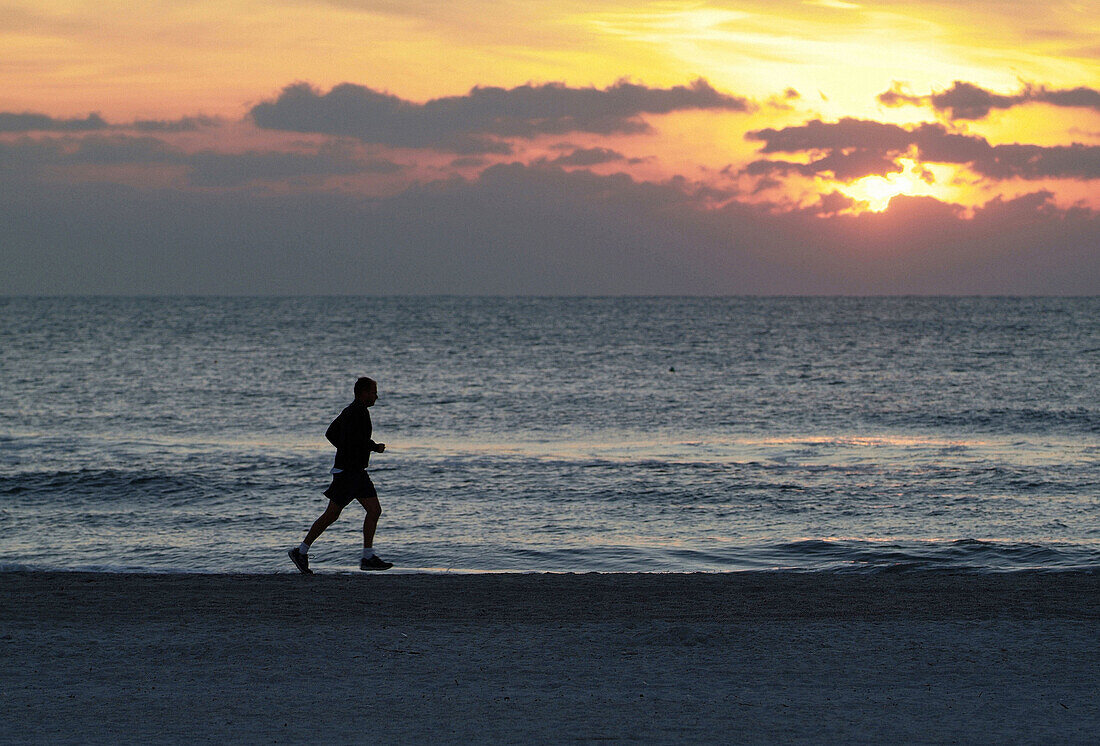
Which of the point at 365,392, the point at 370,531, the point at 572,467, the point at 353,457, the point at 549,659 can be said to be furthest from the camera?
the point at 572,467

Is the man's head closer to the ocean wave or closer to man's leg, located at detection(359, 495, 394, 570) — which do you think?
man's leg, located at detection(359, 495, 394, 570)

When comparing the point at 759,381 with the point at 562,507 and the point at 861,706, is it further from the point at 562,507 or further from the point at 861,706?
the point at 861,706

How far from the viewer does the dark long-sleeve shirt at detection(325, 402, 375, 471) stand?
8922 millimetres

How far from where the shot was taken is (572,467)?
58.1ft

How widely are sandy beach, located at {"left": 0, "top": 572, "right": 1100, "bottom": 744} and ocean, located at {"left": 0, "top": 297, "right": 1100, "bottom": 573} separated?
206 centimetres

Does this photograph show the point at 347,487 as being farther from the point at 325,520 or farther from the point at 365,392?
the point at 365,392

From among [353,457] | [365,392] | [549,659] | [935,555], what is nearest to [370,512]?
[353,457]

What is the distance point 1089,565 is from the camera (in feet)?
33.3

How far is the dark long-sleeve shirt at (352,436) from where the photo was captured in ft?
29.3

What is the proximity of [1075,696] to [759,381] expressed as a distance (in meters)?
34.0

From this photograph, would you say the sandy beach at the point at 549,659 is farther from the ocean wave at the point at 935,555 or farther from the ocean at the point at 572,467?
the ocean at the point at 572,467

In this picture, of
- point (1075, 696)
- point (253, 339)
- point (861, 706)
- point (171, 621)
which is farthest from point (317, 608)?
point (253, 339)

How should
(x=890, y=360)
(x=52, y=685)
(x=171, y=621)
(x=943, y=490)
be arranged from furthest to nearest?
(x=890, y=360), (x=943, y=490), (x=171, y=621), (x=52, y=685)

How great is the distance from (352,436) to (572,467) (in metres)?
9.07
